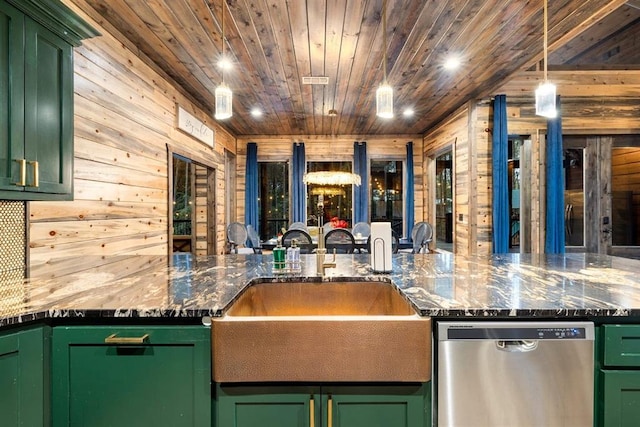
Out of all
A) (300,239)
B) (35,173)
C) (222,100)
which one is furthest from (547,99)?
(35,173)

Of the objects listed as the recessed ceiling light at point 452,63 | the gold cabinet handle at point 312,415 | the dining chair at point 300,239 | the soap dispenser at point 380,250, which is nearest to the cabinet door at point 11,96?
the gold cabinet handle at point 312,415

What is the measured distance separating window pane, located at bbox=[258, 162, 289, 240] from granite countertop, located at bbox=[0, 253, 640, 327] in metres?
5.17

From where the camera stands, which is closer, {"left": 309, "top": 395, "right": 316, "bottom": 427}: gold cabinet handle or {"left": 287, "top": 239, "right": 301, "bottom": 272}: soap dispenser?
{"left": 309, "top": 395, "right": 316, "bottom": 427}: gold cabinet handle

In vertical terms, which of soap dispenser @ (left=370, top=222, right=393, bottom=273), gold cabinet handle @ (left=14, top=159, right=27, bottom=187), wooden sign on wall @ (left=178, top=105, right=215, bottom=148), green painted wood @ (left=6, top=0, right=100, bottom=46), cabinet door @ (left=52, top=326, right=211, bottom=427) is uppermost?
wooden sign on wall @ (left=178, top=105, right=215, bottom=148)

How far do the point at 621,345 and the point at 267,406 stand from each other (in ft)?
4.21

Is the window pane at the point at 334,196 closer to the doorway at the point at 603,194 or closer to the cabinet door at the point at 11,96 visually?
the doorway at the point at 603,194

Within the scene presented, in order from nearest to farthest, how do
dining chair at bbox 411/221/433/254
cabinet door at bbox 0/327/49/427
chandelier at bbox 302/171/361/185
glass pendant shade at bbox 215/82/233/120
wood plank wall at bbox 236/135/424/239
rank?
cabinet door at bbox 0/327/49/427 → glass pendant shade at bbox 215/82/233/120 → dining chair at bbox 411/221/433/254 → chandelier at bbox 302/171/361/185 → wood plank wall at bbox 236/135/424/239

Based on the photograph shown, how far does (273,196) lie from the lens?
7.55m

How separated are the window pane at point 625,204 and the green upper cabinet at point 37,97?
6.04 metres

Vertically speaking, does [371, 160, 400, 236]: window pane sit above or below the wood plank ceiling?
below

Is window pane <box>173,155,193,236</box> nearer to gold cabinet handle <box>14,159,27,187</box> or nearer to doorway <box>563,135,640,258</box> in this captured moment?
gold cabinet handle <box>14,159,27,187</box>

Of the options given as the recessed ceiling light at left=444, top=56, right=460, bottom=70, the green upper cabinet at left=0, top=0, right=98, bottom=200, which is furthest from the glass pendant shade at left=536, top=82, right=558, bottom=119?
the green upper cabinet at left=0, top=0, right=98, bottom=200

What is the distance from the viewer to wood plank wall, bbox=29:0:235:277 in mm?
2250

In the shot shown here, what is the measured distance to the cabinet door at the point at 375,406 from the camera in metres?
1.23
